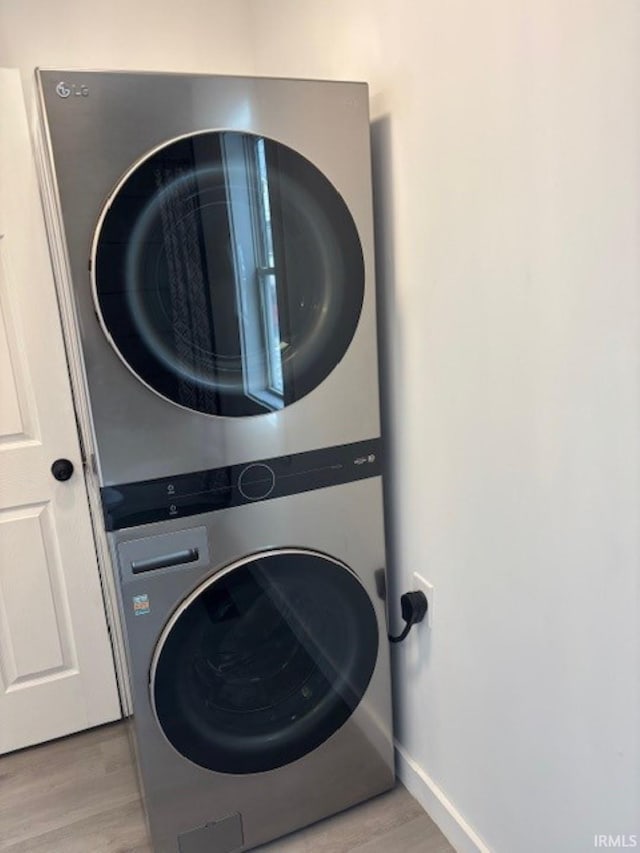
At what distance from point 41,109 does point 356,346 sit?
729 mm

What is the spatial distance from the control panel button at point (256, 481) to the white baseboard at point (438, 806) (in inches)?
33.6

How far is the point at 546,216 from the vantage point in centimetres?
97

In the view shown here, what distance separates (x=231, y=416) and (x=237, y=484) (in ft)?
0.47

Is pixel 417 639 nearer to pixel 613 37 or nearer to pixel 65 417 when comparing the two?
pixel 65 417

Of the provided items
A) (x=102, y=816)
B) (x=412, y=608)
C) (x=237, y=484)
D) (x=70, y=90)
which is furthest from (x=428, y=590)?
(x=70, y=90)

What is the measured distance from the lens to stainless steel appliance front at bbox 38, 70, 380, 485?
1.12m

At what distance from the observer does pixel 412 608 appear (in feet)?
4.83

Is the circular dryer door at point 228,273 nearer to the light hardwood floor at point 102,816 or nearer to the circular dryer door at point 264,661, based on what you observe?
the circular dryer door at point 264,661

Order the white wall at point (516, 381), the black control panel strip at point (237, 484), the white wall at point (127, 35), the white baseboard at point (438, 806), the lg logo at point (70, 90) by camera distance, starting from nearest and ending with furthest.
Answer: the white wall at point (516, 381), the lg logo at point (70, 90), the black control panel strip at point (237, 484), the white baseboard at point (438, 806), the white wall at point (127, 35)

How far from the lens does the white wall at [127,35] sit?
5.38 ft

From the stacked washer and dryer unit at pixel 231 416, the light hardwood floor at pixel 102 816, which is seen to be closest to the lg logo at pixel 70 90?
the stacked washer and dryer unit at pixel 231 416

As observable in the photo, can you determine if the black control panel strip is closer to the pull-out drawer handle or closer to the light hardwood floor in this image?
the pull-out drawer handle

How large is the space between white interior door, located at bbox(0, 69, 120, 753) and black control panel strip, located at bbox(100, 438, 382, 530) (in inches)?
26.7

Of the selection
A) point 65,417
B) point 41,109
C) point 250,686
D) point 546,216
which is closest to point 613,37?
point 546,216
